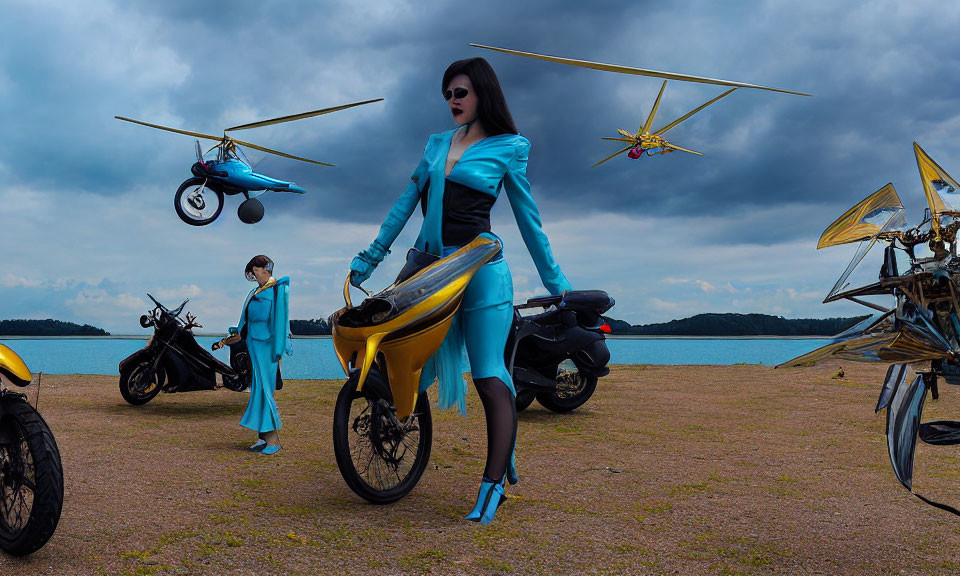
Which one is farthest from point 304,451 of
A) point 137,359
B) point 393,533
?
point 137,359

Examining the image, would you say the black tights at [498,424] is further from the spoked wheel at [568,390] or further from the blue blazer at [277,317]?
the spoked wheel at [568,390]

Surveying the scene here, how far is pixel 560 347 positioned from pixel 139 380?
5216 millimetres

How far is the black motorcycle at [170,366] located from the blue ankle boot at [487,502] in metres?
5.77

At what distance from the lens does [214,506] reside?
3910 mm

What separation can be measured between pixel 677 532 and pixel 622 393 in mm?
6355

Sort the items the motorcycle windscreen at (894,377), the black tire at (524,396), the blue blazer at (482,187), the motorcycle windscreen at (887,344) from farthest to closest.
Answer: the black tire at (524,396)
the blue blazer at (482,187)
the motorcycle windscreen at (894,377)
the motorcycle windscreen at (887,344)

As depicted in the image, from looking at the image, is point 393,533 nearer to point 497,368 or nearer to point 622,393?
point 497,368

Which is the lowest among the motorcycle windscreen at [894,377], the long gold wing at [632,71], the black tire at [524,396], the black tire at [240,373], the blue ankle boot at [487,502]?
the blue ankle boot at [487,502]

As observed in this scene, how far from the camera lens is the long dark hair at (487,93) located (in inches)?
156

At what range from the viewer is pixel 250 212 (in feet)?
22.7

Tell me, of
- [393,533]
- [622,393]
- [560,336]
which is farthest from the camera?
[622,393]

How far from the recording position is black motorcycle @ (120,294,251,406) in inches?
335

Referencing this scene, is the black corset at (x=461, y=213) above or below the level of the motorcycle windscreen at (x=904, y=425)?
above

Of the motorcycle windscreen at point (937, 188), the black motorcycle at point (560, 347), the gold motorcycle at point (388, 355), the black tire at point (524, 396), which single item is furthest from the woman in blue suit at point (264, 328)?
the motorcycle windscreen at point (937, 188)
